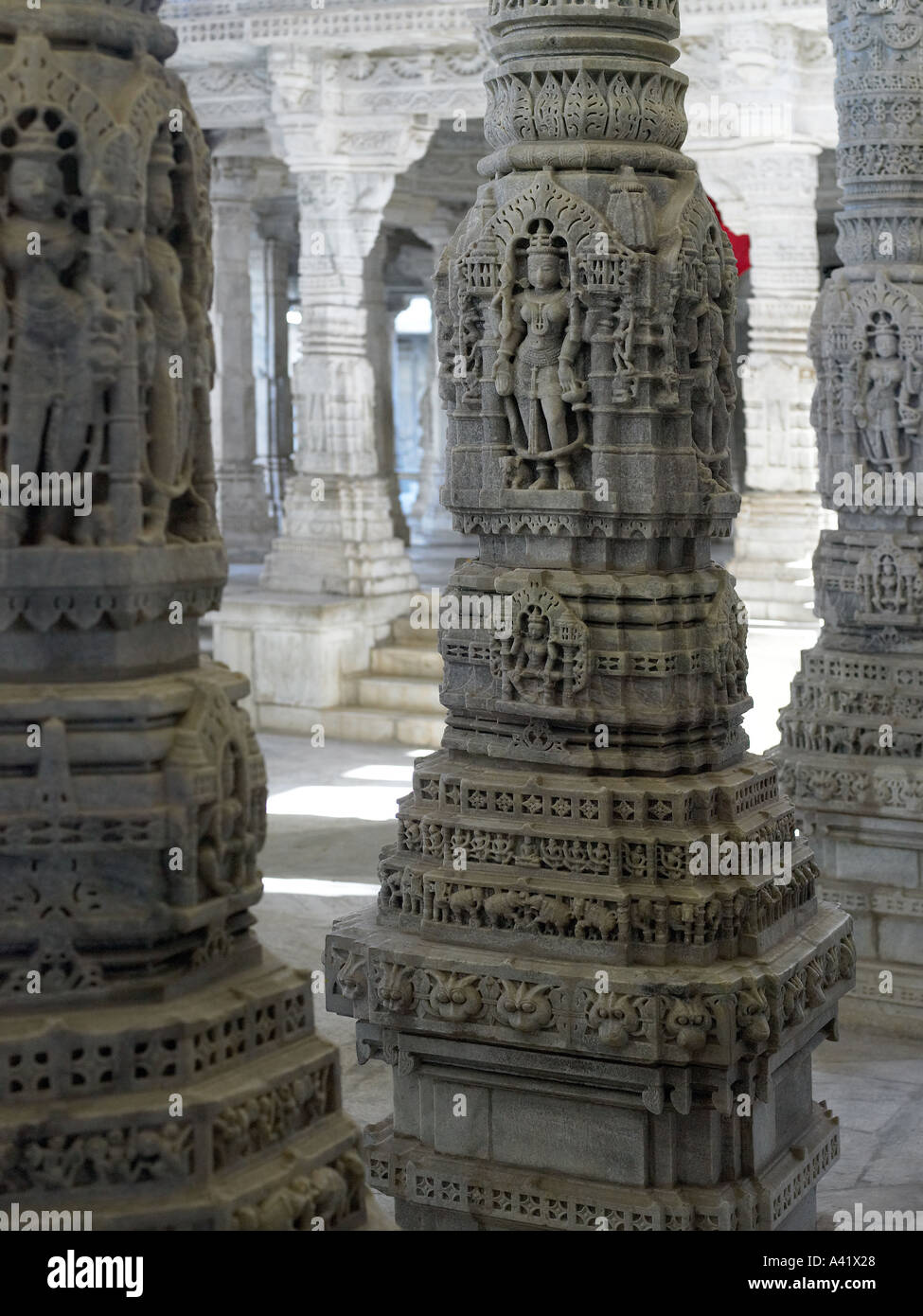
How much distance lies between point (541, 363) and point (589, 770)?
108 cm

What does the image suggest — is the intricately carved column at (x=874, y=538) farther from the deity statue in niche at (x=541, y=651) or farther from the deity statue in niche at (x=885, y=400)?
the deity statue in niche at (x=541, y=651)

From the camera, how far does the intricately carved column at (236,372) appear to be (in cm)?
1766

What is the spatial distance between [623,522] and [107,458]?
202 centimetres

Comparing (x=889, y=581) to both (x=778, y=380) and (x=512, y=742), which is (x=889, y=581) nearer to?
(x=512, y=742)

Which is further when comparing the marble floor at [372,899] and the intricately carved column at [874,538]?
the intricately carved column at [874,538]

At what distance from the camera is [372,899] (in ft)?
29.1

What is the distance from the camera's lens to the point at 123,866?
3.08 m

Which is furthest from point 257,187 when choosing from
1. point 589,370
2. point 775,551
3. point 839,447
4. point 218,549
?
point 218,549

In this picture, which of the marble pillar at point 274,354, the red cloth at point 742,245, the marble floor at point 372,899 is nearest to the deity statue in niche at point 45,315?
the marble floor at point 372,899

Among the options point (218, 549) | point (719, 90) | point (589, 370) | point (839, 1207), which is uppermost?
point (719, 90)

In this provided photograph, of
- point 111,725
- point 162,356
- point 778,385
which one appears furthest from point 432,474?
point 111,725

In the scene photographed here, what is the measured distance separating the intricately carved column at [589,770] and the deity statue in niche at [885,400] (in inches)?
89.8

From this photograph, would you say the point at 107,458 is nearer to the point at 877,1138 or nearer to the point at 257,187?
the point at 877,1138

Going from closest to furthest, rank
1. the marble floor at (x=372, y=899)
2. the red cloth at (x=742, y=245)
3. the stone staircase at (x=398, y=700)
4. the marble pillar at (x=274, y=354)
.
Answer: the marble floor at (x=372, y=899) → the stone staircase at (x=398, y=700) → the red cloth at (x=742, y=245) → the marble pillar at (x=274, y=354)
